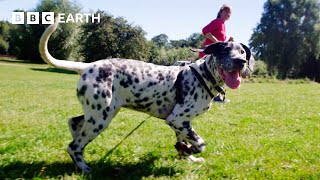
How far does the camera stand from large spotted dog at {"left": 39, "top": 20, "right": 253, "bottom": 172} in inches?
169

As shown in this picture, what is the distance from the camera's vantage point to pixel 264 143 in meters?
Answer: 6.27

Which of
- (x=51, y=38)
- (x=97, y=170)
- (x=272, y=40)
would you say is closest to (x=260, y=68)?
(x=272, y=40)

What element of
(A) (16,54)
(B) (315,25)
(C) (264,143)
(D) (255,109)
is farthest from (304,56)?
(A) (16,54)

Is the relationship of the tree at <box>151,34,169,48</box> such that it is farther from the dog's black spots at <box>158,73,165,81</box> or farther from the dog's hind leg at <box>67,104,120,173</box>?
the dog's hind leg at <box>67,104,120,173</box>

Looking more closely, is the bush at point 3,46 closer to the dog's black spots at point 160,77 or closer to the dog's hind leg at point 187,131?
the dog's black spots at point 160,77

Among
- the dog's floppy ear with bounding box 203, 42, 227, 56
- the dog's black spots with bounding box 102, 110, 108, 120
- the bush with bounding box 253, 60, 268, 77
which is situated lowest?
the bush with bounding box 253, 60, 268, 77

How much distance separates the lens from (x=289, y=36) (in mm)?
55750

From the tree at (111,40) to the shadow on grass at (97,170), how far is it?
4809cm

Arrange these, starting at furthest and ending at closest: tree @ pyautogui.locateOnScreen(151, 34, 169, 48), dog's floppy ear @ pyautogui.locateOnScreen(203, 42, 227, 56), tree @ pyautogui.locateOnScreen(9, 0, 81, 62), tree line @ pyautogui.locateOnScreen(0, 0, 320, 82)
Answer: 1. tree @ pyautogui.locateOnScreen(151, 34, 169, 48)
2. tree @ pyautogui.locateOnScreen(9, 0, 81, 62)
3. tree line @ pyautogui.locateOnScreen(0, 0, 320, 82)
4. dog's floppy ear @ pyautogui.locateOnScreen(203, 42, 227, 56)

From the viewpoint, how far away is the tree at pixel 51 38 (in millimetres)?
64438

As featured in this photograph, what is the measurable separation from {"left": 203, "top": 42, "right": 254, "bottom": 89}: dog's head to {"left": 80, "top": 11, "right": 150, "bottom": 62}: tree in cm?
4822

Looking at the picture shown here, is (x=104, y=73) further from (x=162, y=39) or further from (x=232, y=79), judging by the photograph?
(x=162, y=39)

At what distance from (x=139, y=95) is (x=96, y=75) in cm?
63

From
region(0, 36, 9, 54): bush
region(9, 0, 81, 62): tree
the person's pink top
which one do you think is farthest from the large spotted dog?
region(0, 36, 9, 54): bush
